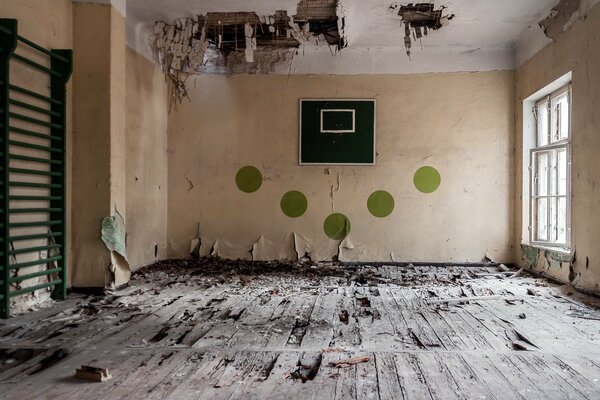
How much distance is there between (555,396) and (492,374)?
351mm

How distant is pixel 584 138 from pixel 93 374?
199 inches

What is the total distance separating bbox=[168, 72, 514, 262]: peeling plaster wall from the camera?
284 inches

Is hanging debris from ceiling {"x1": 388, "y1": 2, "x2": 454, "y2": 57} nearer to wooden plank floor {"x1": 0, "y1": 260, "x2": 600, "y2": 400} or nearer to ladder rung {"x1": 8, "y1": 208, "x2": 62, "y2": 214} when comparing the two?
wooden plank floor {"x1": 0, "y1": 260, "x2": 600, "y2": 400}

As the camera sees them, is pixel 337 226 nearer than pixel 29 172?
No

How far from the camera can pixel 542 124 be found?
661cm

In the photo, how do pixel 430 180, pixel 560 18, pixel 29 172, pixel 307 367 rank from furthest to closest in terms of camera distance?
pixel 430 180 → pixel 560 18 → pixel 29 172 → pixel 307 367

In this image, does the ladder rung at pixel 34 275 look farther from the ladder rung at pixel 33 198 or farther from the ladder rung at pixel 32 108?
the ladder rung at pixel 32 108

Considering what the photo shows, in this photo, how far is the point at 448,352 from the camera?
3021mm

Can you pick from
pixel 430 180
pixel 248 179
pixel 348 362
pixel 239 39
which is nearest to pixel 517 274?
pixel 430 180

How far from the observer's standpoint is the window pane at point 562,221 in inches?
232

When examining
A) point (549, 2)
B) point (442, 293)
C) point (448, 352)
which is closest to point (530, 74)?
point (549, 2)

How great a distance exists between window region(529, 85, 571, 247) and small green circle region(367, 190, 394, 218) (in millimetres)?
1961

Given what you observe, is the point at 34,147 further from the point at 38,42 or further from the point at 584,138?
the point at 584,138

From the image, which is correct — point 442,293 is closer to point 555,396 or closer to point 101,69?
point 555,396
